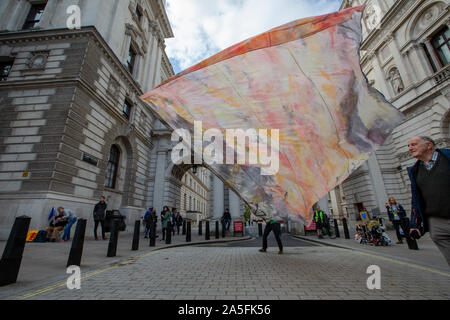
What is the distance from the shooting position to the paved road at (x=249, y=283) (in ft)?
8.82

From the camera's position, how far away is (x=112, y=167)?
14.5 meters

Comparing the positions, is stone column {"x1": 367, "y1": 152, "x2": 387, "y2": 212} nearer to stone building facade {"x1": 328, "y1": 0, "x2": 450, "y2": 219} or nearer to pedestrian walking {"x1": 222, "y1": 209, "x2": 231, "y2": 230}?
stone building facade {"x1": 328, "y1": 0, "x2": 450, "y2": 219}

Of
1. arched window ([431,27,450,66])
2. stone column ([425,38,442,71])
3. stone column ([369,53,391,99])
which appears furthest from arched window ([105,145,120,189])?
arched window ([431,27,450,66])

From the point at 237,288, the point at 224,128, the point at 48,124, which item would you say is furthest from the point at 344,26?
the point at 48,124

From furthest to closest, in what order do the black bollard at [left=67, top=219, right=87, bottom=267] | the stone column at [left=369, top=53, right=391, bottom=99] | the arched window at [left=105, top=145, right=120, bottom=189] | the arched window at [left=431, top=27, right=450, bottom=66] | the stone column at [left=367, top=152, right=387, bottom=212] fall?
1. the stone column at [left=369, top=53, right=391, bottom=99]
2. the stone column at [left=367, top=152, right=387, bottom=212]
3. the arched window at [left=431, top=27, right=450, bottom=66]
4. the arched window at [left=105, top=145, right=120, bottom=189]
5. the black bollard at [left=67, top=219, right=87, bottom=267]

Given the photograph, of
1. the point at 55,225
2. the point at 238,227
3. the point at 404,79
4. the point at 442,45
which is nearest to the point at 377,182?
the point at 404,79

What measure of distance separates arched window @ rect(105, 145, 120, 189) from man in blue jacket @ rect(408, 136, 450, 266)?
15.3m

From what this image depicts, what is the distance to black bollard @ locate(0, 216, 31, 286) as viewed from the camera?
304 cm

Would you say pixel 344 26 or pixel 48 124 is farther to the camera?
pixel 48 124

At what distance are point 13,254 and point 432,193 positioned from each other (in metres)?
5.98

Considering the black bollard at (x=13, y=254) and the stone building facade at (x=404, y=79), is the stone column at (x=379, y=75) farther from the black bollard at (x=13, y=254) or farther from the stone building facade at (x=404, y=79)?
the black bollard at (x=13, y=254)

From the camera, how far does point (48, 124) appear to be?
977 cm
